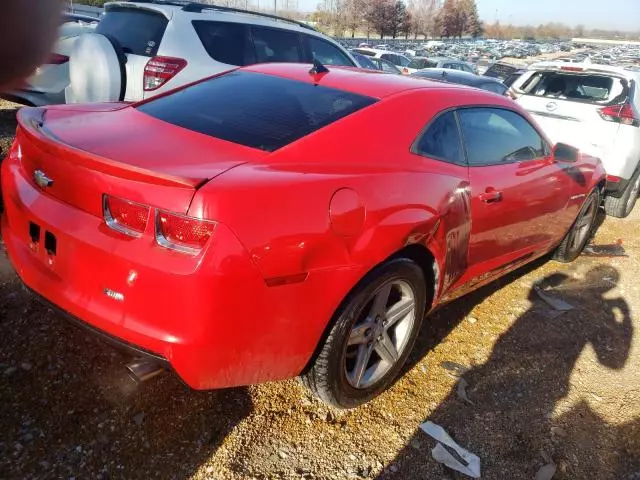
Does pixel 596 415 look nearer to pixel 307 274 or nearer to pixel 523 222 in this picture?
pixel 523 222

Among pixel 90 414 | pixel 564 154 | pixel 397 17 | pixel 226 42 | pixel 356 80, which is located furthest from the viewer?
pixel 397 17

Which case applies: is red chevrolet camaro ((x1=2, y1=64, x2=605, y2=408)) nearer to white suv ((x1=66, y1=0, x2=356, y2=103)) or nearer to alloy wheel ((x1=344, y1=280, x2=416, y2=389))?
alloy wheel ((x1=344, y1=280, x2=416, y2=389))

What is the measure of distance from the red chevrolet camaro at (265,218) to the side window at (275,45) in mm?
2837

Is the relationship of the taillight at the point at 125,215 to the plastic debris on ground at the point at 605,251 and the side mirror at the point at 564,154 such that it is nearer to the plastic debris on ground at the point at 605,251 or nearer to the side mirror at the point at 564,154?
the side mirror at the point at 564,154

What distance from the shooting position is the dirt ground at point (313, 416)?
211 cm

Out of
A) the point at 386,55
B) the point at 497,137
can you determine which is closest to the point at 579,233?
the point at 497,137

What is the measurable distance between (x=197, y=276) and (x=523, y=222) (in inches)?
94.8

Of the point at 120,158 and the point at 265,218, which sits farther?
the point at 120,158

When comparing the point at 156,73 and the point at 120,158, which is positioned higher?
the point at 156,73

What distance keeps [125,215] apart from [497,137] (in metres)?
2.37

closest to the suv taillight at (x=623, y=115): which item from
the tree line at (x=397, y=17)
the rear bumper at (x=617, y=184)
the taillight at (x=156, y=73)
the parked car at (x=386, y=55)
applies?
the rear bumper at (x=617, y=184)

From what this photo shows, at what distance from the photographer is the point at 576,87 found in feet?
22.5

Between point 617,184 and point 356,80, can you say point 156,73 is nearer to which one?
point 356,80

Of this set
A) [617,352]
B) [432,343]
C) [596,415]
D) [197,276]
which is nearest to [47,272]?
[197,276]
